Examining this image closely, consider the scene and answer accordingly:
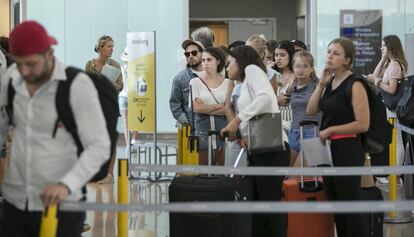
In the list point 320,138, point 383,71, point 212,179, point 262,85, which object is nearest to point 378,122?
point 320,138

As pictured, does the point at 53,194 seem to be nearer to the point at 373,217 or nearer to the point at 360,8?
the point at 373,217

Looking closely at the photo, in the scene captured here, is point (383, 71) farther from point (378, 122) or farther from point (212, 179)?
point (212, 179)

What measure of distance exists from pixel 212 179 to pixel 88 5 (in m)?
9.58

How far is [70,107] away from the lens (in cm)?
348

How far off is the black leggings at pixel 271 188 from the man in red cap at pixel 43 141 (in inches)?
96.8

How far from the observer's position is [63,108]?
11.4ft

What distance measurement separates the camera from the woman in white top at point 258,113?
19.3 feet

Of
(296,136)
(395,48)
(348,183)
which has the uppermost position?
(395,48)

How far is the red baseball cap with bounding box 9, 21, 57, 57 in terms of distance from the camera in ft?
11.0

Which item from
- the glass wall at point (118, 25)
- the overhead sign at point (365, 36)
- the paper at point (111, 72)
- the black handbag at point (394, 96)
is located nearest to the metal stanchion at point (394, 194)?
the black handbag at point (394, 96)

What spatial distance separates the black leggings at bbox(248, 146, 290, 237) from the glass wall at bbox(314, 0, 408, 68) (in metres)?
8.95

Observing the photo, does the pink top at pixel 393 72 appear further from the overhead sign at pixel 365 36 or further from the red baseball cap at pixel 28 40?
the red baseball cap at pixel 28 40

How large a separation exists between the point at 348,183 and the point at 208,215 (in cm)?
96

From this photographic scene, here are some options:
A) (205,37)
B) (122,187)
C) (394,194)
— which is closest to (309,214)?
(394,194)
